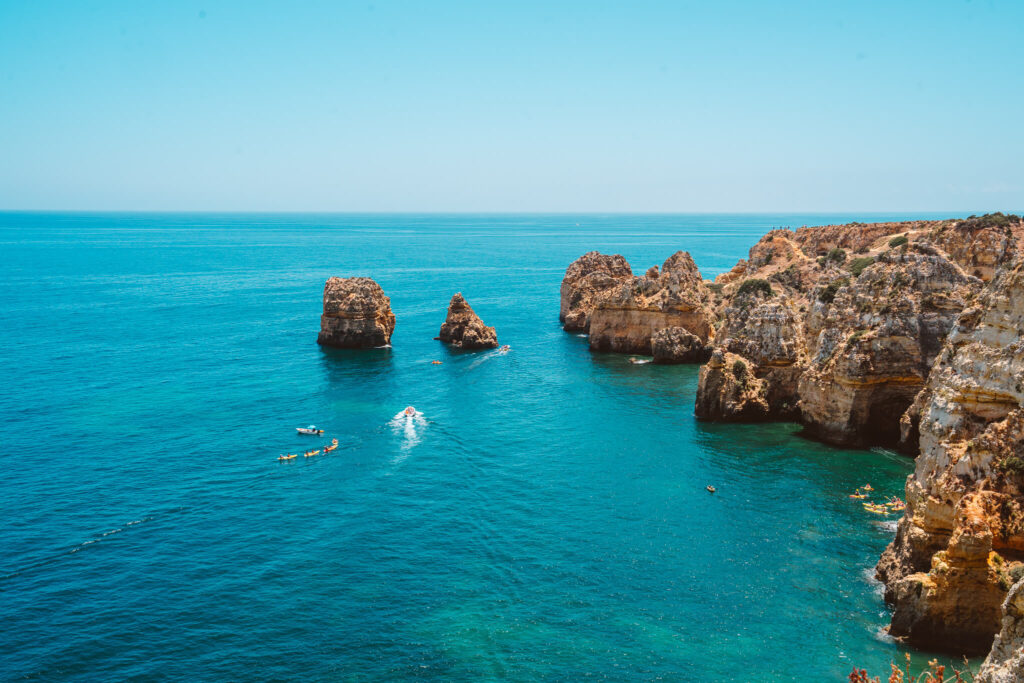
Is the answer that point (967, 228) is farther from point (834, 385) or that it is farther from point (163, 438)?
point (163, 438)

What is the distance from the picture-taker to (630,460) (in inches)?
2213

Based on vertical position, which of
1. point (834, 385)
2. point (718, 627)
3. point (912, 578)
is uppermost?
point (834, 385)

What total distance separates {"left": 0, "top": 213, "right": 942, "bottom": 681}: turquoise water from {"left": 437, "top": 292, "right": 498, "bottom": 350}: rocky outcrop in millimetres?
14796

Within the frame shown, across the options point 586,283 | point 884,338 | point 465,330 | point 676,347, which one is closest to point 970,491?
point 884,338

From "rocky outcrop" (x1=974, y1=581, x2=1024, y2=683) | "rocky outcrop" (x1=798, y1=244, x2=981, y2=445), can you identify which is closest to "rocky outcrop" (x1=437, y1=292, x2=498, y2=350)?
"rocky outcrop" (x1=798, y1=244, x2=981, y2=445)

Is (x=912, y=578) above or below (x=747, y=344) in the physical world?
below

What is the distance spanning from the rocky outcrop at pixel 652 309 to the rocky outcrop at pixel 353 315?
105 feet

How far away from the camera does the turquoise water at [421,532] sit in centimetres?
3152

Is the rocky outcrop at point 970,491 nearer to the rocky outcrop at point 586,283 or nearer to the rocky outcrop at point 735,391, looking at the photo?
the rocky outcrop at point 735,391

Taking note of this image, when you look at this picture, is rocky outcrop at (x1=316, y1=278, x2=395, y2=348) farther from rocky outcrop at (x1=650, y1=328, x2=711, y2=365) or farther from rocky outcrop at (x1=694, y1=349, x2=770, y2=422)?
rocky outcrop at (x1=694, y1=349, x2=770, y2=422)

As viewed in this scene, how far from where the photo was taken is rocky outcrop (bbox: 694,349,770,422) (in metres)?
64.1

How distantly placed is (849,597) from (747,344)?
1301 inches

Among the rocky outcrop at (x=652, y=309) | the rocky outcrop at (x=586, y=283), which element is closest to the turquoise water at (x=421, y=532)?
the rocky outcrop at (x=652, y=309)

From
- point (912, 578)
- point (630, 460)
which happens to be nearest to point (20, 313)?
point (630, 460)
